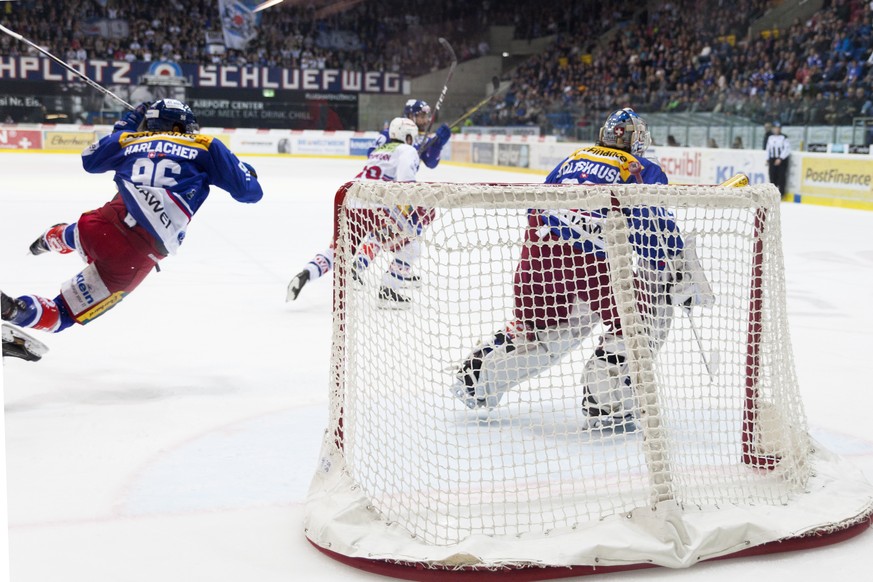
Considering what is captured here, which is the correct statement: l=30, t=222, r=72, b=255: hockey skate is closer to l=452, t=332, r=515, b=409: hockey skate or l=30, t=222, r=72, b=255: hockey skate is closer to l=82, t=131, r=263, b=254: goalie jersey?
l=82, t=131, r=263, b=254: goalie jersey

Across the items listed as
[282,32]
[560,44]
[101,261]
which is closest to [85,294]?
[101,261]

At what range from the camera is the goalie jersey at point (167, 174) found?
3.47m

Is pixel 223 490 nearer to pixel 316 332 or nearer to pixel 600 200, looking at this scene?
pixel 600 200

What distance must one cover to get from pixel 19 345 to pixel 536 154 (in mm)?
14938

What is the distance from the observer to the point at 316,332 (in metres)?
4.67

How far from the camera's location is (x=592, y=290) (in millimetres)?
2689

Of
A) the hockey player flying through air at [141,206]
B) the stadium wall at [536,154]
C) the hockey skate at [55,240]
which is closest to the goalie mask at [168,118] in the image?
the hockey player flying through air at [141,206]

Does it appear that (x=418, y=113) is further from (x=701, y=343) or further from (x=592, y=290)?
(x=701, y=343)

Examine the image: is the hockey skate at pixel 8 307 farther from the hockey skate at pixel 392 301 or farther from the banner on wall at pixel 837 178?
the banner on wall at pixel 837 178

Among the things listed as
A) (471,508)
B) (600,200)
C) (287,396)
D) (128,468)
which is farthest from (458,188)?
(287,396)

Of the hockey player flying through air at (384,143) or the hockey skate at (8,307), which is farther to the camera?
the hockey player flying through air at (384,143)

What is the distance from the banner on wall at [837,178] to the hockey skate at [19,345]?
32.6 feet

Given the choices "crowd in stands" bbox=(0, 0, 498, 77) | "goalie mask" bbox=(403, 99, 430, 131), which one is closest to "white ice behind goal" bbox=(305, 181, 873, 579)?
"goalie mask" bbox=(403, 99, 430, 131)

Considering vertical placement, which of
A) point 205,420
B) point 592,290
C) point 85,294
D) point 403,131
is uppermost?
point 403,131
